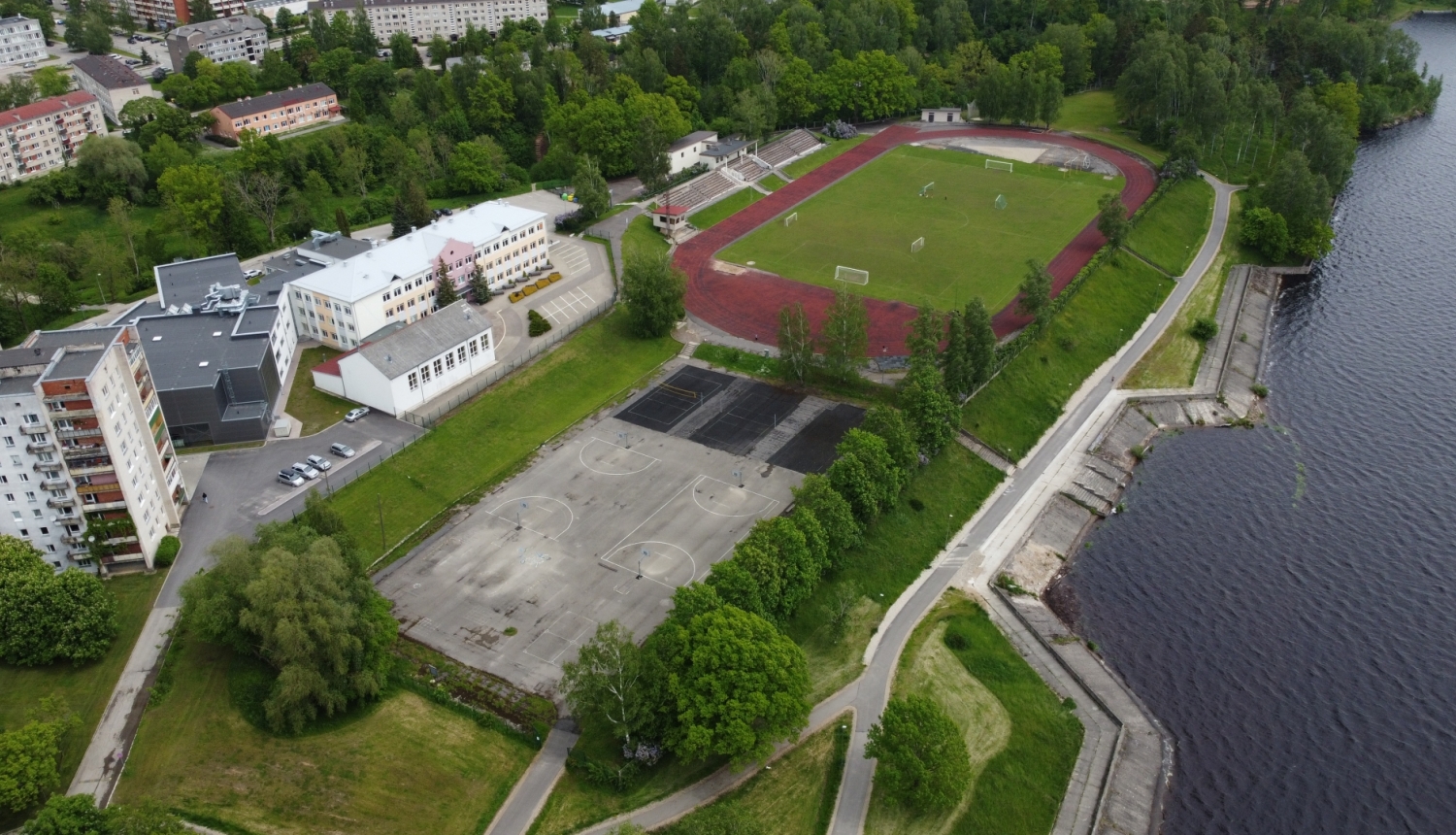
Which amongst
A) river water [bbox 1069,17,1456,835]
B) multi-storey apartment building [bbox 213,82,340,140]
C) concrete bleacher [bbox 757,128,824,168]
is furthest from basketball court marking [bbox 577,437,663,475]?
multi-storey apartment building [bbox 213,82,340,140]

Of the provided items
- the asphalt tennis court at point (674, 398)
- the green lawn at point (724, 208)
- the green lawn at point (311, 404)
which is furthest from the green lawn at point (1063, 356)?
the green lawn at point (311, 404)

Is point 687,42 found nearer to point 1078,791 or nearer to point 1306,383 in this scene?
point 1306,383

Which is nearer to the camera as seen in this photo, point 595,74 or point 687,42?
point 595,74

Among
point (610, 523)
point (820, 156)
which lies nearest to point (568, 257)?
point (610, 523)

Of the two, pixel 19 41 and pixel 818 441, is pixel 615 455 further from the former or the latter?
pixel 19 41

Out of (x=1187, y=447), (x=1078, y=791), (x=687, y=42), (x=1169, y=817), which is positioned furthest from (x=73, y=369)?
(x=687, y=42)
